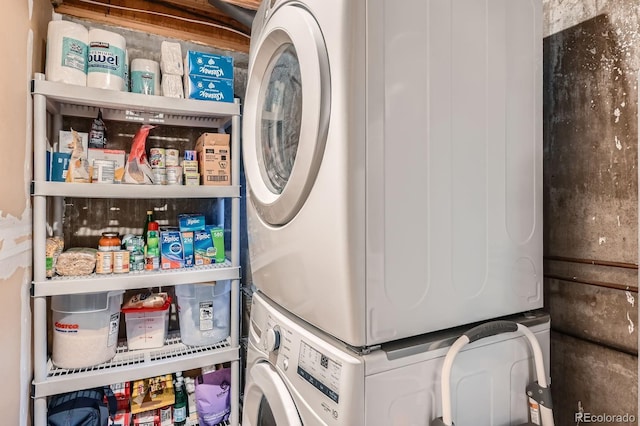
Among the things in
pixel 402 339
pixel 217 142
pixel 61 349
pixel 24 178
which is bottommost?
pixel 61 349

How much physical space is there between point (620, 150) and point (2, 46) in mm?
1996

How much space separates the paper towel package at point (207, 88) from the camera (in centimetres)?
170

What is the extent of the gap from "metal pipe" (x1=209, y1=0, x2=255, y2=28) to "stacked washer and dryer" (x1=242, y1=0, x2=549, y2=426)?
94cm

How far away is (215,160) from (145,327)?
879 mm

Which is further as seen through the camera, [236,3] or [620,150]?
[236,3]

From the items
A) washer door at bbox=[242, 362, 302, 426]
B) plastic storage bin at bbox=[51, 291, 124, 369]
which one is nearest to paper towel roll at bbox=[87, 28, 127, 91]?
plastic storage bin at bbox=[51, 291, 124, 369]

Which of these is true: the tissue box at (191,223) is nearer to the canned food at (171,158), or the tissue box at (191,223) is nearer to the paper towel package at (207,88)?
the canned food at (171,158)

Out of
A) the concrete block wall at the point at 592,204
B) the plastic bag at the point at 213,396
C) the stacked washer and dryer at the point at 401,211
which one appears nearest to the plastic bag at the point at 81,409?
the plastic bag at the point at 213,396

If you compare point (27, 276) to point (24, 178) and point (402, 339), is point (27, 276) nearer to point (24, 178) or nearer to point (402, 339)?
point (24, 178)

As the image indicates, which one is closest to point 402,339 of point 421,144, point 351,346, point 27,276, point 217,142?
point 351,346

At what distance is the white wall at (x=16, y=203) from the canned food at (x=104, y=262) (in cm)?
24

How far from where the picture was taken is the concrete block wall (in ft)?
3.37

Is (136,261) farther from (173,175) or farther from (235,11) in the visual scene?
(235,11)

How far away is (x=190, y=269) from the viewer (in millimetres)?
1692
